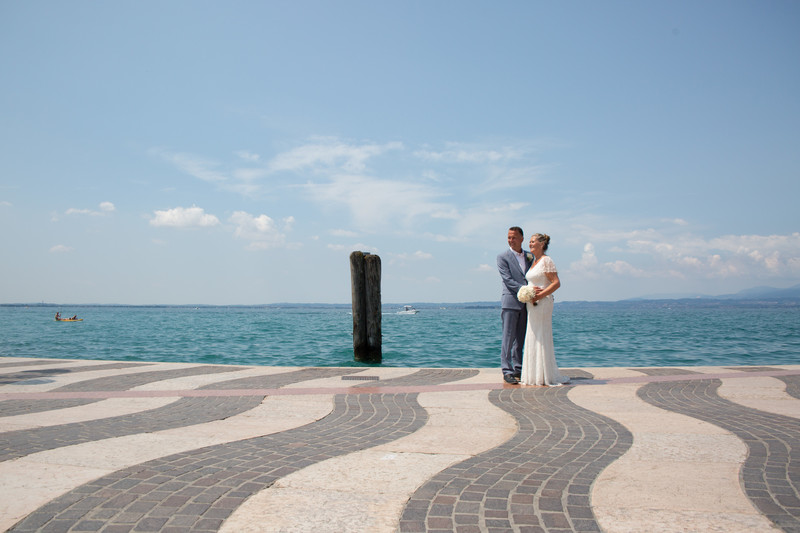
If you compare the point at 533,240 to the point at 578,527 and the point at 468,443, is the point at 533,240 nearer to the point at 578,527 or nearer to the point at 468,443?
the point at 468,443

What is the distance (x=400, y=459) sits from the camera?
3840 mm

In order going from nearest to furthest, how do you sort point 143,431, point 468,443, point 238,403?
point 468,443 → point 143,431 → point 238,403

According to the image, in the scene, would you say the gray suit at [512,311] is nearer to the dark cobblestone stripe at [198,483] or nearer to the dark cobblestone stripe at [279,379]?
the dark cobblestone stripe at [279,379]

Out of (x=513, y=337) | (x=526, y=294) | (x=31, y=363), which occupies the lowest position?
(x=31, y=363)

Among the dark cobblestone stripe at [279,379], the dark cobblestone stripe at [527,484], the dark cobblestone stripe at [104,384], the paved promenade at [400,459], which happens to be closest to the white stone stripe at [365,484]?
the paved promenade at [400,459]

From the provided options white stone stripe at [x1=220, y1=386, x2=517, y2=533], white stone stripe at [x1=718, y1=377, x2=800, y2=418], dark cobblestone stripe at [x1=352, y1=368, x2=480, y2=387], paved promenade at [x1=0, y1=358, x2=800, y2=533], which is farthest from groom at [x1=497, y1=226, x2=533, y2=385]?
white stone stripe at [x1=220, y1=386, x2=517, y2=533]

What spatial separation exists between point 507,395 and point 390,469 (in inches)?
137

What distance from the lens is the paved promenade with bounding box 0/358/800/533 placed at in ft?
9.12

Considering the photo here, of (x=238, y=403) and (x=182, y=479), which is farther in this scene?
(x=238, y=403)

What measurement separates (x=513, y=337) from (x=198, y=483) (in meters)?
5.49

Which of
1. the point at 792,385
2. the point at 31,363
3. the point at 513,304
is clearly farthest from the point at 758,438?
the point at 31,363

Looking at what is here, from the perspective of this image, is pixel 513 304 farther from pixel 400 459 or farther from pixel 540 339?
pixel 400 459

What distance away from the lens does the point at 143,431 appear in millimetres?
4734

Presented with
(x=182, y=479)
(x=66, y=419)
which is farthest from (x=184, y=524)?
(x=66, y=419)
